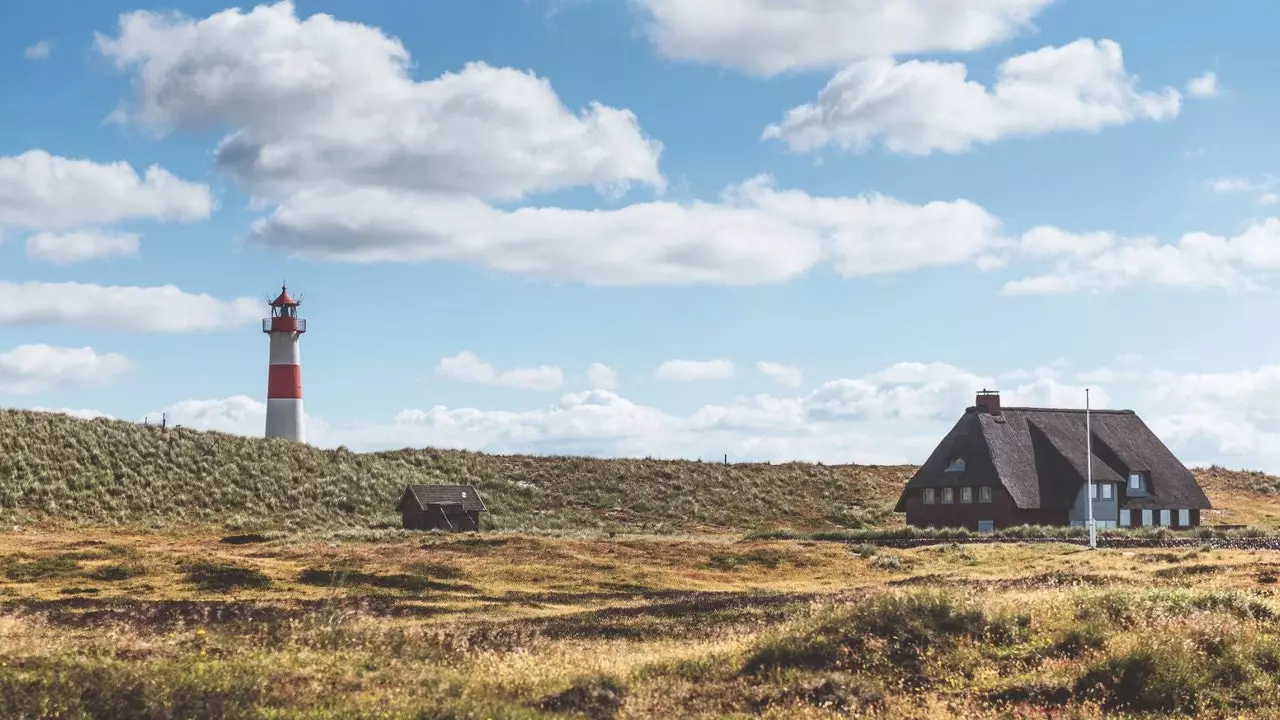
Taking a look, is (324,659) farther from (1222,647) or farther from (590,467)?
(590,467)

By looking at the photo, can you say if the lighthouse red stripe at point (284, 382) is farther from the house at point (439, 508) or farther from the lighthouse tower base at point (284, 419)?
the house at point (439, 508)

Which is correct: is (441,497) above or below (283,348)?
below

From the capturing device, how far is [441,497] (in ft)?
209

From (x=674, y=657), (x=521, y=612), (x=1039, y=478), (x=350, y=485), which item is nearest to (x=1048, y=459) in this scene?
(x=1039, y=478)

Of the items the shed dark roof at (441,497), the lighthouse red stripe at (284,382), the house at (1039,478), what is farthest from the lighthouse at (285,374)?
the house at (1039,478)

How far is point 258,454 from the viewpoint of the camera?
255ft

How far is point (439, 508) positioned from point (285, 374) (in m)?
24.8

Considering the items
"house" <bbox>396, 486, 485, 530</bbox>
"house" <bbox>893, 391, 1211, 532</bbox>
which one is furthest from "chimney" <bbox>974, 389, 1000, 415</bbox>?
"house" <bbox>396, 486, 485, 530</bbox>

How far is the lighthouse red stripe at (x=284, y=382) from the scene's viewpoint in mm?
82625

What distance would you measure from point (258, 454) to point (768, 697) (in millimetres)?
65658

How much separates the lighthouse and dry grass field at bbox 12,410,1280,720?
4827 mm

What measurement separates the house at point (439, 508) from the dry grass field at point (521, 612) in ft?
13.4

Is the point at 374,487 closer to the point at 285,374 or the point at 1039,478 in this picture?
the point at 285,374

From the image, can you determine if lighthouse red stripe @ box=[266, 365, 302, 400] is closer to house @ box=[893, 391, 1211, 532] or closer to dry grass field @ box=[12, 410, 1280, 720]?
dry grass field @ box=[12, 410, 1280, 720]
